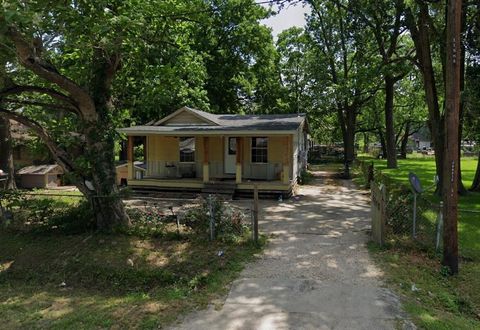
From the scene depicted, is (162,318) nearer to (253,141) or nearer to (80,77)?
(80,77)

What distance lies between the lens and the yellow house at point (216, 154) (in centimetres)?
1694

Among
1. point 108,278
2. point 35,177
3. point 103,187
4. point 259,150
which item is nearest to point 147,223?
point 103,187

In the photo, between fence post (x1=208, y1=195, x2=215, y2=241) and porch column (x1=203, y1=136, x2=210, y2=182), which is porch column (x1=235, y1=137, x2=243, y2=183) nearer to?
porch column (x1=203, y1=136, x2=210, y2=182)

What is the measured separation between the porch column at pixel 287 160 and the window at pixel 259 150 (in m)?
1.64

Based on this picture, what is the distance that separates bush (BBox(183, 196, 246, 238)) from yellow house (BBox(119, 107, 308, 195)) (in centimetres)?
650

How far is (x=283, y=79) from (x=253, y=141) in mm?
23868

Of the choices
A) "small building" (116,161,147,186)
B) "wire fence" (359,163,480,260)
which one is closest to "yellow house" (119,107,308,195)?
"small building" (116,161,147,186)

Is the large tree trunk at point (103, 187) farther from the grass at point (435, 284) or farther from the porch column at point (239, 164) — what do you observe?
the porch column at point (239, 164)

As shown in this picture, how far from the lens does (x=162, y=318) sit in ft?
19.6

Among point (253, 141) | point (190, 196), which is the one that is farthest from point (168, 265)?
point (253, 141)

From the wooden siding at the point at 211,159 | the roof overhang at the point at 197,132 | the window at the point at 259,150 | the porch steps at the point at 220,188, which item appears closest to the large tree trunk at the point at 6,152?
the roof overhang at the point at 197,132

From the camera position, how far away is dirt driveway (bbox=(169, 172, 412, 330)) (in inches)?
227

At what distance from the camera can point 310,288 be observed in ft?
23.0

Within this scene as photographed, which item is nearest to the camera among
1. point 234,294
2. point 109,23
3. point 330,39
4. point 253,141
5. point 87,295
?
point 234,294
